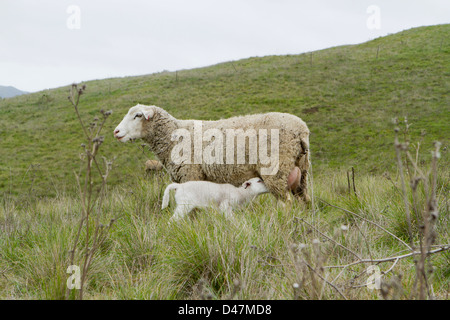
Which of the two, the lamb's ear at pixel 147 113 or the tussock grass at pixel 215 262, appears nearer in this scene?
the tussock grass at pixel 215 262

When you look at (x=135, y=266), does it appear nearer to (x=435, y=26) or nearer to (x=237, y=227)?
(x=237, y=227)

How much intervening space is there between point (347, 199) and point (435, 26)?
38726 mm

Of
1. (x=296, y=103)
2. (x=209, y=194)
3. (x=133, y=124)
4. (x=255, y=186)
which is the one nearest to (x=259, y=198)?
(x=255, y=186)

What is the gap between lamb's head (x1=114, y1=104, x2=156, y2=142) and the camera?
5.69 meters

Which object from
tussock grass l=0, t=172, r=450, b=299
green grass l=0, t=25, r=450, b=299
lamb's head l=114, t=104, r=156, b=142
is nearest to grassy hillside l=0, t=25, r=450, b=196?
green grass l=0, t=25, r=450, b=299

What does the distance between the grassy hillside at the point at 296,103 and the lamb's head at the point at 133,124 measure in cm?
823

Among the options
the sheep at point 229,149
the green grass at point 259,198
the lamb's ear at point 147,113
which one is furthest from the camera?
the lamb's ear at point 147,113

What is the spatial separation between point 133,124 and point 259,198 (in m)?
2.36

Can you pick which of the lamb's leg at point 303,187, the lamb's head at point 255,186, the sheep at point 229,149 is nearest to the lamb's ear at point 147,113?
the sheep at point 229,149

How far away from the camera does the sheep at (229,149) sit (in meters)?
5.15

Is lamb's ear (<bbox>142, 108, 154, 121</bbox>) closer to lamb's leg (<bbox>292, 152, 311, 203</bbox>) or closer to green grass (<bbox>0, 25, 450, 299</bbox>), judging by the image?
green grass (<bbox>0, 25, 450, 299</bbox>)

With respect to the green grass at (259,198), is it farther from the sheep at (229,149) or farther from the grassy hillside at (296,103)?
the sheep at (229,149)

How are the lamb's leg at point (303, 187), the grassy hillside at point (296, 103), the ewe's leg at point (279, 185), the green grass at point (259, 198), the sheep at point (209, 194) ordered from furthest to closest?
the grassy hillside at point (296, 103), the lamb's leg at point (303, 187), the ewe's leg at point (279, 185), the sheep at point (209, 194), the green grass at point (259, 198)

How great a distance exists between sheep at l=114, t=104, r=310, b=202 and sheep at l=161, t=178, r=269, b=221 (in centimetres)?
26
